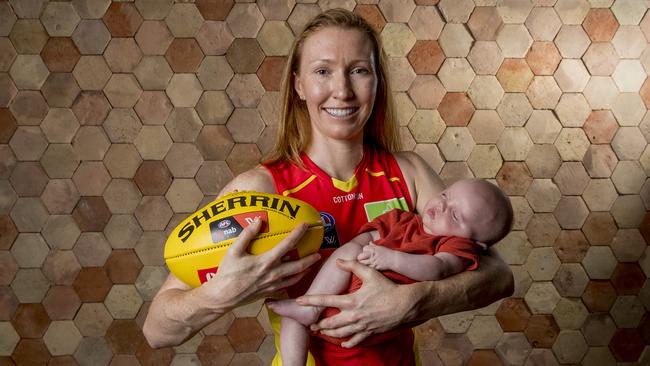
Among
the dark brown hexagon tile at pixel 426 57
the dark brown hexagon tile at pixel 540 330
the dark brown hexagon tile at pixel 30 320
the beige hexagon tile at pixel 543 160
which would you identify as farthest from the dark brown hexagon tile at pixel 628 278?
the dark brown hexagon tile at pixel 30 320

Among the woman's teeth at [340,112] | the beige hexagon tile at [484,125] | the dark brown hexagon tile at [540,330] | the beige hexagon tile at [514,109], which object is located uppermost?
the woman's teeth at [340,112]

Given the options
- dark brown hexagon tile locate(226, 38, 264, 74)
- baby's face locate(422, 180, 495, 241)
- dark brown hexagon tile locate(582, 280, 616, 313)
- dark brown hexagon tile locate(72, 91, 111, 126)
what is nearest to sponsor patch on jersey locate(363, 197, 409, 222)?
baby's face locate(422, 180, 495, 241)

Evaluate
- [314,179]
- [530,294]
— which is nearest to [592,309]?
[530,294]

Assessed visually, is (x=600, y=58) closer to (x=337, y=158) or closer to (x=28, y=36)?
(x=337, y=158)

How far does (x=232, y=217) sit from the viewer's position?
3.51ft

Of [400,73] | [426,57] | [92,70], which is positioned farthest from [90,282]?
[426,57]

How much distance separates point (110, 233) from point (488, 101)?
161 centimetres

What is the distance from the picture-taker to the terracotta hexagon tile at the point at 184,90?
2324mm

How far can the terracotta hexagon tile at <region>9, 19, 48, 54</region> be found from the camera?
2.30 meters

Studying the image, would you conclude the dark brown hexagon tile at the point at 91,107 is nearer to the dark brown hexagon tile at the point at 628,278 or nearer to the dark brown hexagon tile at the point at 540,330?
the dark brown hexagon tile at the point at 540,330

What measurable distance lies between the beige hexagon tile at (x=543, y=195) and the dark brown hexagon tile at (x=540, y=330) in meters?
0.46

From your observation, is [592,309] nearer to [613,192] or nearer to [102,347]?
[613,192]

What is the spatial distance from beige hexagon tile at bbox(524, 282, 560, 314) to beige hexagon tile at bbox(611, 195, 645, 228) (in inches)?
15.8

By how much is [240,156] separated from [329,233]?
45.2 inches
